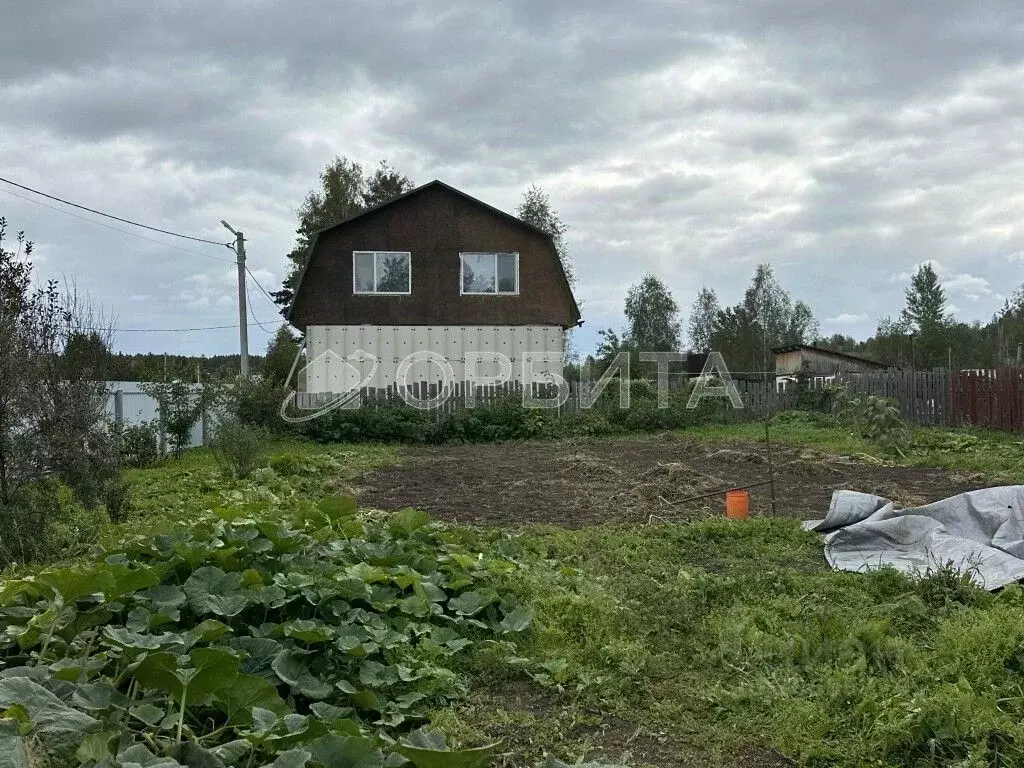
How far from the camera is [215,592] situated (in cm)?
346

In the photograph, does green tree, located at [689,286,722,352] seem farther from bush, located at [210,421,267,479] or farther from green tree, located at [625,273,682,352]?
bush, located at [210,421,267,479]

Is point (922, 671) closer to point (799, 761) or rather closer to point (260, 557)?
point (799, 761)

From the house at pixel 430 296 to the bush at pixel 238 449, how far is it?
8.81 meters

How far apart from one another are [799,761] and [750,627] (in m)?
1.13

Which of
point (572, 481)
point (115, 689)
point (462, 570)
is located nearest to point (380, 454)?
point (572, 481)

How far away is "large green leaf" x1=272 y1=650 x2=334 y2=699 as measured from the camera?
116 inches

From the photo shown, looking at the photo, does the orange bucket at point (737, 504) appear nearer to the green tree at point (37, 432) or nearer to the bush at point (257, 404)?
the green tree at point (37, 432)

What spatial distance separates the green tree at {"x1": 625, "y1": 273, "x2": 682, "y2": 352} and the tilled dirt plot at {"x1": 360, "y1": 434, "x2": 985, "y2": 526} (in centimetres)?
2392

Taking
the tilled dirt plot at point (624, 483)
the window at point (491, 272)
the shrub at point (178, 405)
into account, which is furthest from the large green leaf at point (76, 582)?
the window at point (491, 272)

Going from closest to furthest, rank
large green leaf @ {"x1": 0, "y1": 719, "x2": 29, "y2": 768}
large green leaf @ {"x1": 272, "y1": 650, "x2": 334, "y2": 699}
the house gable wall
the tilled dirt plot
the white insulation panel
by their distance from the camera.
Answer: large green leaf @ {"x1": 0, "y1": 719, "x2": 29, "y2": 768}
large green leaf @ {"x1": 272, "y1": 650, "x2": 334, "y2": 699}
the tilled dirt plot
the white insulation panel
the house gable wall

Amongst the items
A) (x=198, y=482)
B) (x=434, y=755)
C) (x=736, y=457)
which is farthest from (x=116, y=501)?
(x=736, y=457)

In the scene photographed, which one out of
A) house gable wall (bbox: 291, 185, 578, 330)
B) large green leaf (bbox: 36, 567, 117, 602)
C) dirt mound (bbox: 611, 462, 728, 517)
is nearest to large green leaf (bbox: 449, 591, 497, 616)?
large green leaf (bbox: 36, 567, 117, 602)

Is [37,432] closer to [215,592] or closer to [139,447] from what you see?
[215,592]

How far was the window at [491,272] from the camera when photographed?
814 inches
